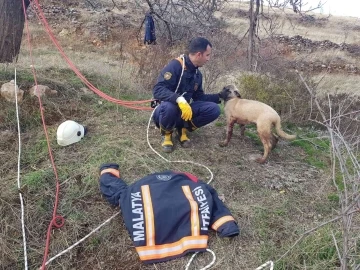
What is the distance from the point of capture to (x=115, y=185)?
2.89 m

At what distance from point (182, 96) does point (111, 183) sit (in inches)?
49.3

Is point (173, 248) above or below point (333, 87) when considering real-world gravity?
above

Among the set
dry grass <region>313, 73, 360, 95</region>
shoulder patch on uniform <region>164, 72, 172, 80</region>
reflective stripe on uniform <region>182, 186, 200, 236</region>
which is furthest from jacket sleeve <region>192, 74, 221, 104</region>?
dry grass <region>313, 73, 360, 95</region>

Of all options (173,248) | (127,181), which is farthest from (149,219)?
(127,181)

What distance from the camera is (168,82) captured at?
3.62m

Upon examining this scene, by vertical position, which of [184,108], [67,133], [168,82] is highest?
[168,82]

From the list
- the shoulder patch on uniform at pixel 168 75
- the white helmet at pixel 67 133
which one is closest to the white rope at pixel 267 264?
the shoulder patch on uniform at pixel 168 75

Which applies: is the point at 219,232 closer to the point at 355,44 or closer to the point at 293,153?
the point at 293,153

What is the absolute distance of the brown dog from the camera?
3.55 m

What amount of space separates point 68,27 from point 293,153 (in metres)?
13.3

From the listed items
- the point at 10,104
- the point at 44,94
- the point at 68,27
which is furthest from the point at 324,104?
the point at 68,27

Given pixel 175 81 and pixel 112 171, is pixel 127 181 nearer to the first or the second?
pixel 112 171

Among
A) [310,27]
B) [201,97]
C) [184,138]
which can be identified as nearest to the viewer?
[184,138]

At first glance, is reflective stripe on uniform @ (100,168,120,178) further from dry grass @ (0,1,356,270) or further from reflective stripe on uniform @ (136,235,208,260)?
reflective stripe on uniform @ (136,235,208,260)
